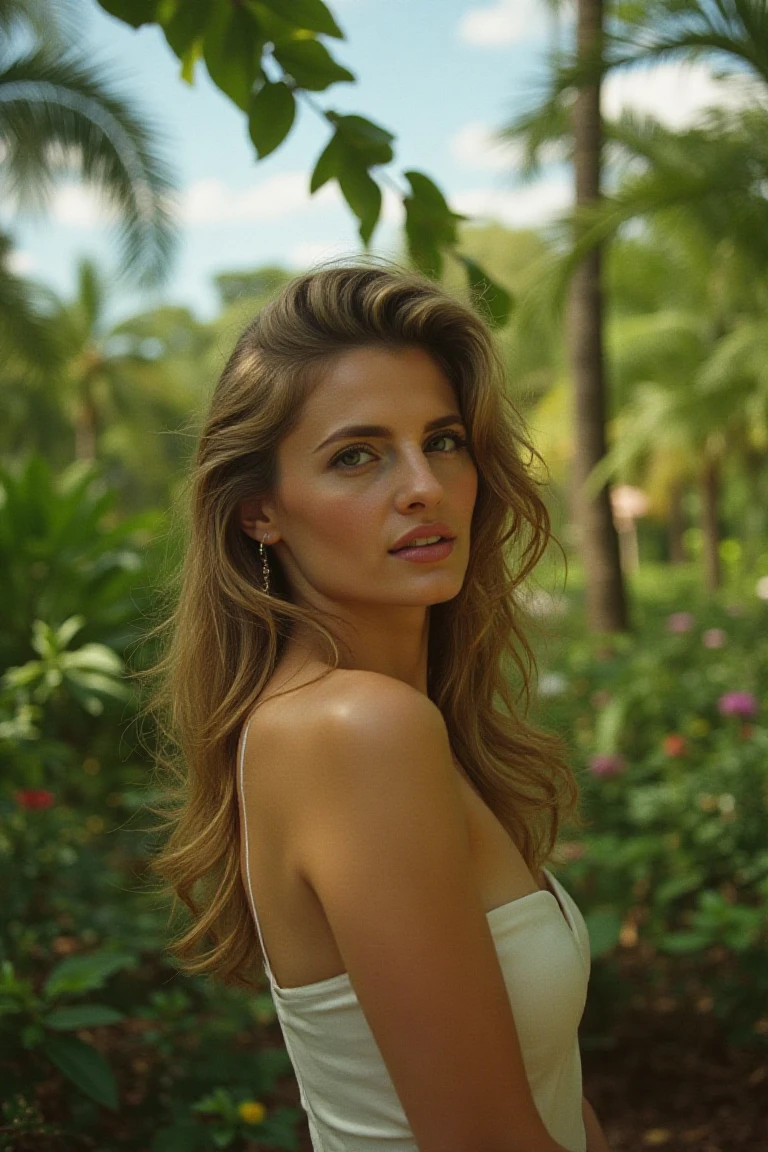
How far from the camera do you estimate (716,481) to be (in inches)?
941

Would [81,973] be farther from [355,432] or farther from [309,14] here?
[309,14]

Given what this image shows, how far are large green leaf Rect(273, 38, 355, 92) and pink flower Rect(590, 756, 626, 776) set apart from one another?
122 inches

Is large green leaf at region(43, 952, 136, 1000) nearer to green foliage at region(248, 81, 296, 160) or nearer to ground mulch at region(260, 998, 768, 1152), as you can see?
ground mulch at region(260, 998, 768, 1152)

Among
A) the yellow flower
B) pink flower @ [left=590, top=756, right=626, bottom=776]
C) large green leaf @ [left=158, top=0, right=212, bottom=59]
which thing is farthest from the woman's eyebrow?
pink flower @ [left=590, top=756, right=626, bottom=776]

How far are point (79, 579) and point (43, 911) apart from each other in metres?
2.63

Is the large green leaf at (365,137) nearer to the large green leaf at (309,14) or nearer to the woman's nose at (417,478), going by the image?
the large green leaf at (309,14)

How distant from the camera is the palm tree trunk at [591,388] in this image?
7.79m

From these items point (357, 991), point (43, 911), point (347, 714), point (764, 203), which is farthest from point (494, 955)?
point (764, 203)

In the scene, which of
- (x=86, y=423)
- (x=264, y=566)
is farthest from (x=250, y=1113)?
(x=86, y=423)

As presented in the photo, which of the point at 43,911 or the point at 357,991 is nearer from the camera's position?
the point at 357,991

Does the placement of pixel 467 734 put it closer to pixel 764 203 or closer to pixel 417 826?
pixel 417 826

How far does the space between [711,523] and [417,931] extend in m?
21.6

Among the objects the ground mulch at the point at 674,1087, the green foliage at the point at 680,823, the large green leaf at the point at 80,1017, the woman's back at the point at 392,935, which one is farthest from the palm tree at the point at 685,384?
the woman's back at the point at 392,935

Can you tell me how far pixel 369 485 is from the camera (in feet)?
4.68
